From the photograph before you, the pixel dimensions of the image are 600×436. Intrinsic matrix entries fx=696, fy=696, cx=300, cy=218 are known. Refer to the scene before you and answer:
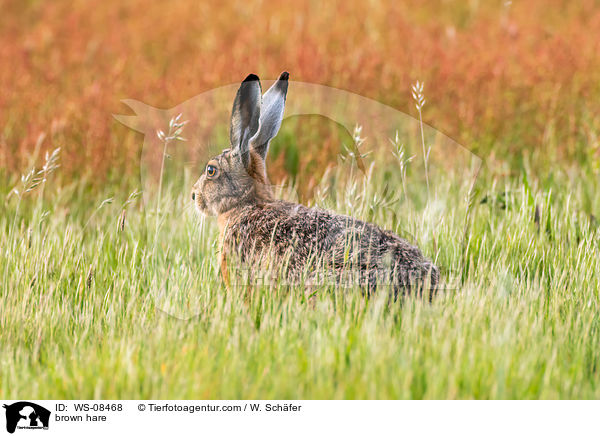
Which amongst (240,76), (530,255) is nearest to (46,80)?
(240,76)

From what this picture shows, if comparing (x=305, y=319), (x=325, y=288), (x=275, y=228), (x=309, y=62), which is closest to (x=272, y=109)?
(x=275, y=228)

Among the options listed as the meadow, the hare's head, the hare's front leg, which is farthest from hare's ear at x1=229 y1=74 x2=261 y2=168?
the hare's front leg

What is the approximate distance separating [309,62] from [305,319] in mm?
5324

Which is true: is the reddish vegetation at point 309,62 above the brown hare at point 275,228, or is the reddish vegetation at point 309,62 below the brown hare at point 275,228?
above

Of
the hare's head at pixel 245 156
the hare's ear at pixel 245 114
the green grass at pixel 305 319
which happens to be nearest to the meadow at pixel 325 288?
the green grass at pixel 305 319

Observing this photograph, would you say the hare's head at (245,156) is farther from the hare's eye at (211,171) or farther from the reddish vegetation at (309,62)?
the reddish vegetation at (309,62)

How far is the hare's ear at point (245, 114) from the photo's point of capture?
3.68 m

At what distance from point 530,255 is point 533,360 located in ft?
3.79

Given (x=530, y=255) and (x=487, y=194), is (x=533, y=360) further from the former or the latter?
(x=487, y=194)

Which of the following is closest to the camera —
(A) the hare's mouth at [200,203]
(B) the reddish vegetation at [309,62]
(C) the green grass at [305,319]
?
(C) the green grass at [305,319]

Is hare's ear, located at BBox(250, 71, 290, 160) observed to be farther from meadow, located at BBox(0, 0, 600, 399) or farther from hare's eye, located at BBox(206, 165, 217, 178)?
meadow, located at BBox(0, 0, 600, 399)

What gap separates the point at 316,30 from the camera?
1044cm

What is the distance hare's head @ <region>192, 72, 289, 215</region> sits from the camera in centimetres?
376

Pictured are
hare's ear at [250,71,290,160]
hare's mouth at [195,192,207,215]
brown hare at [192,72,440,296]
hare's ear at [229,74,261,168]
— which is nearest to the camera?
brown hare at [192,72,440,296]
